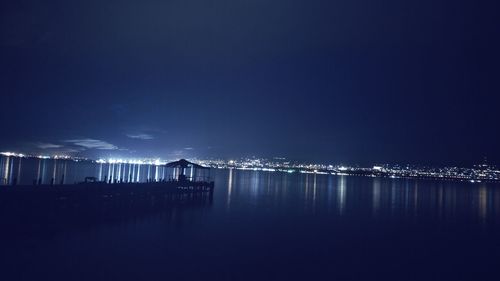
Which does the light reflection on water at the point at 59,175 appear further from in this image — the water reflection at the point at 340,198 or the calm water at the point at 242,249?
the calm water at the point at 242,249

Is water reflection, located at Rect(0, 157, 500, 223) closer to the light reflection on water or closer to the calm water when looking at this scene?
the light reflection on water

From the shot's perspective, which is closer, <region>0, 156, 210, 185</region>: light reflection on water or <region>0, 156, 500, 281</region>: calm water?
<region>0, 156, 500, 281</region>: calm water

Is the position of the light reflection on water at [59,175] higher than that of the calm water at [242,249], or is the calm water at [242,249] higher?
the light reflection on water at [59,175]

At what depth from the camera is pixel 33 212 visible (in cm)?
2486

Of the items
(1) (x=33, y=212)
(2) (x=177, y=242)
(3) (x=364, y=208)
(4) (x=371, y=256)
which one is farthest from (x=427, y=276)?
(3) (x=364, y=208)

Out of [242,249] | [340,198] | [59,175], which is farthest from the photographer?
[59,175]

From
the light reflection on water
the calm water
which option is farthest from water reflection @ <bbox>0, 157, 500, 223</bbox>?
the calm water

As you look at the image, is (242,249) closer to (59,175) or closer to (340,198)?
(340,198)

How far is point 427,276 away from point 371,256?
3.85 m

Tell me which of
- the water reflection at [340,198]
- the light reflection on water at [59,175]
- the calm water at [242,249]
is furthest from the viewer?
the light reflection on water at [59,175]

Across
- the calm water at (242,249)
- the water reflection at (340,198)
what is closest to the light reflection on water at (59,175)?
the water reflection at (340,198)

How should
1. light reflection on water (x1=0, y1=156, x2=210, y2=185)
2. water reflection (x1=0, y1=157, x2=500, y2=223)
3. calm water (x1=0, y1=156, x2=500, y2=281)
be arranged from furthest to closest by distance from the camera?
light reflection on water (x1=0, y1=156, x2=210, y2=185) < water reflection (x1=0, y1=157, x2=500, y2=223) < calm water (x1=0, y1=156, x2=500, y2=281)

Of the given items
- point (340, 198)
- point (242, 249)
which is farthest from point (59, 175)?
point (242, 249)

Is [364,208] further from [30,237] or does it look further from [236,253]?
[30,237]
